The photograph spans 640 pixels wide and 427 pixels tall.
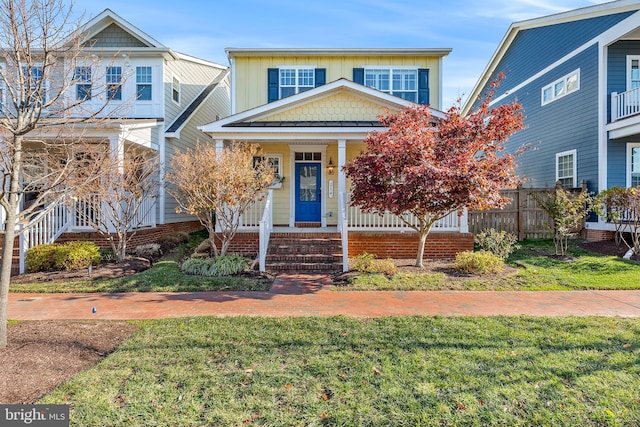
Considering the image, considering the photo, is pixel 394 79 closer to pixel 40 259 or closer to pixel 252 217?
pixel 252 217

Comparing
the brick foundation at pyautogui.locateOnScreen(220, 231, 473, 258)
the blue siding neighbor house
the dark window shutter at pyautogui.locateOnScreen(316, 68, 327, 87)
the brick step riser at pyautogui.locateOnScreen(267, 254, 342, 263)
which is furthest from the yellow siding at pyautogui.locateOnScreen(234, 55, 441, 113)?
the brick step riser at pyautogui.locateOnScreen(267, 254, 342, 263)

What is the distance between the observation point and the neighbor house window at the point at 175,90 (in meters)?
14.6

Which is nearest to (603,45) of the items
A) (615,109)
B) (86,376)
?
(615,109)

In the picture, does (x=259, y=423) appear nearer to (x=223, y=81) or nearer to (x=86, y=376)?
(x=86, y=376)

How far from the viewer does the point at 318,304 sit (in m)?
6.29

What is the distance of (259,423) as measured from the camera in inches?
114

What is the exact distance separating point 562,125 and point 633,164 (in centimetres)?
320

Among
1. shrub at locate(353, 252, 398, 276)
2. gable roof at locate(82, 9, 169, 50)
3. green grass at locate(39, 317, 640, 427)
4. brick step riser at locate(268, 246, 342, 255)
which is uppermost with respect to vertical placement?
gable roof at locate(82, 9, 169, 50)

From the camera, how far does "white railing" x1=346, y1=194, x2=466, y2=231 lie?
410 inches

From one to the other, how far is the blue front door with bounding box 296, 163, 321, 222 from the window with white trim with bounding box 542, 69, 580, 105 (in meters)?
11.0

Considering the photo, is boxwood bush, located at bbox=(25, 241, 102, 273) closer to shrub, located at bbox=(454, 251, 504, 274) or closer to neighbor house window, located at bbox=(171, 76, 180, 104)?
neighbor house window, located at bbox=(171, 76, 180, 104)

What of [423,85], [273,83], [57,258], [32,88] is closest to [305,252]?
[57,258]

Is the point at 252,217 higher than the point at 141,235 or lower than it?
higher

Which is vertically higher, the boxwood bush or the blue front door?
the blue front door
